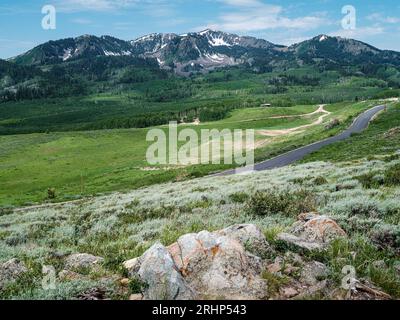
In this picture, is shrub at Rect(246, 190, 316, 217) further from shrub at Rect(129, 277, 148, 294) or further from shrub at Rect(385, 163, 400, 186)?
shrub at Rect(129, 277, 148, 294)

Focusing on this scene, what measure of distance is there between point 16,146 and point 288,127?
99.8 m

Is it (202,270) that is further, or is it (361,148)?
(361,148)

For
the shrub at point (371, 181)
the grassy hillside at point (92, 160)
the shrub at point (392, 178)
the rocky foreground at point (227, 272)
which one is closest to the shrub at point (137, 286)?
the rocky foreground at point (227, 272)

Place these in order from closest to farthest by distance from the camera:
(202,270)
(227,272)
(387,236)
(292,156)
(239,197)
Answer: (227,272) → (202,270) → (387,236) → (239,197) → (292,156)

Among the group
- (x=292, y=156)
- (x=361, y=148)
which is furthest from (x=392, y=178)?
(x=292, y=156)

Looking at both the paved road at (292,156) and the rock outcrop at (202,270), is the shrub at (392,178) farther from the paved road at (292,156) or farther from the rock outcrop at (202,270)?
the paved road at (292,156)

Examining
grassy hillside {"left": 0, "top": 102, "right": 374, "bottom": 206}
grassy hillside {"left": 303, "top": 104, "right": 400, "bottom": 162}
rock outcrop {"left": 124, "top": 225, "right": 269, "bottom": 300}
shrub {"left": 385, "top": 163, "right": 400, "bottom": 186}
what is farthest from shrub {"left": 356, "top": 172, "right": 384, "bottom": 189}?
grassy hillside {"left": 0, "top": 102, "right": 374, "bottom": 206}

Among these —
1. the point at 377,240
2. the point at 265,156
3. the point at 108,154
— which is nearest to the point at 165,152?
the point at 108,154

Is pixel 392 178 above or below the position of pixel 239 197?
above

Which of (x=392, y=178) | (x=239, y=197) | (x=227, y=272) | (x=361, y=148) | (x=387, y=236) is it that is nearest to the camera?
(x=227, y=272)

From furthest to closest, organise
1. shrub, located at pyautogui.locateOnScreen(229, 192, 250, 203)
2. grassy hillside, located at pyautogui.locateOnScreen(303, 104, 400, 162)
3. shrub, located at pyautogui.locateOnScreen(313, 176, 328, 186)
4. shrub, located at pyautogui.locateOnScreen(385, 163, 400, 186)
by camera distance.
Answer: grassy hillside, located at pyautogui.locateOnScreen(303, 104, 400, 162) < shrub, located at pyautogui.locateOnScreen(313, 176, 328, 186) < shrub, located at pyautogui.locateOnScreen(229, 192, 250, 203) < shrub, located at pyautogui.locateOnScreen(385, 163, 400, 186)

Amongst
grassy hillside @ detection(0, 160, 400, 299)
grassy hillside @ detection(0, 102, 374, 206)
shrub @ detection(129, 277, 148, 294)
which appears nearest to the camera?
shrub @ detection(129, 277, 148, 294)

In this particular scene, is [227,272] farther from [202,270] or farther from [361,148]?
[361,148]

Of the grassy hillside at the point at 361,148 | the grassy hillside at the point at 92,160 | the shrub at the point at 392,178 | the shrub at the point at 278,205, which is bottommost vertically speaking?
the grassy hillside at the point at 92,160
